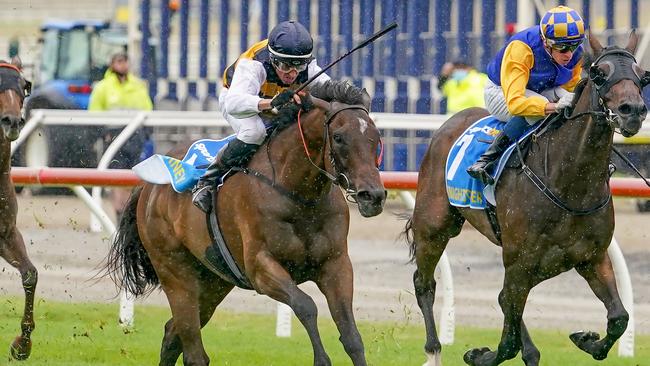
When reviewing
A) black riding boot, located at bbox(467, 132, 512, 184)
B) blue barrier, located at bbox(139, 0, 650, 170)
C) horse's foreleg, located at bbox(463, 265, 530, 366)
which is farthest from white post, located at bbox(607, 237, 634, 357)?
blue barrier, located at bbox(139, 0, 650, 170)

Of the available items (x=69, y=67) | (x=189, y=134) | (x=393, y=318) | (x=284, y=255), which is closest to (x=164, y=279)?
(x=284, y=255)

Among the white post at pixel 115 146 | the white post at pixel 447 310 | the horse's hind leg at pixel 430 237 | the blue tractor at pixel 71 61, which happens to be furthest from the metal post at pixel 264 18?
the horse's hind leg at pixel 430 237

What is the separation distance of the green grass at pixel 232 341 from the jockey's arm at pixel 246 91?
165 centimetres

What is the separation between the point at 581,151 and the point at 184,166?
6.10 ft

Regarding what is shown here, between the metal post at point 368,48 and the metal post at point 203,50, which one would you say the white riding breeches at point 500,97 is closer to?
the metal post at point 368,48

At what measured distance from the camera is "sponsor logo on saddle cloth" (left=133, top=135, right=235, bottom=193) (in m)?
6.65

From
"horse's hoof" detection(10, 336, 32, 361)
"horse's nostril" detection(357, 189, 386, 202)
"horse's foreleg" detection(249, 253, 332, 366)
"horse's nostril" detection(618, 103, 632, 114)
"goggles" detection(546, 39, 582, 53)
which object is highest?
"goggles" detection(546, 39, 582, 53)

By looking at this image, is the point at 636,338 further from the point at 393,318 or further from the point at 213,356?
Result: the point at 213,356

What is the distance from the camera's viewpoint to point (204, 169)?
6.61 meters

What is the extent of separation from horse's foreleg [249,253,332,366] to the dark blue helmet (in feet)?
2.79

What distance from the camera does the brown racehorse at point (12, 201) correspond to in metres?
7.38

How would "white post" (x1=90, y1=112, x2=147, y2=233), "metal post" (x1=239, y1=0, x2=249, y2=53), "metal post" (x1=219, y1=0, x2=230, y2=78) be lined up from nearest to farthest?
"white post" (x1=90, y1=112, x2=147, y2=233), "metal post" (x1=239, y1=0, x2=249, y2=53), "metal post" (x1=219, y1=0, x2=230, y2=78)

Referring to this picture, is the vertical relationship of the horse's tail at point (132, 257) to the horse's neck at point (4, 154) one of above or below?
below

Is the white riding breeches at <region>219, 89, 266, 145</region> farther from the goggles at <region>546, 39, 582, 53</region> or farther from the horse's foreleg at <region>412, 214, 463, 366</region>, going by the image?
the horse's foreleg at <region>412, 214, 463, 366</region>
